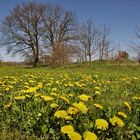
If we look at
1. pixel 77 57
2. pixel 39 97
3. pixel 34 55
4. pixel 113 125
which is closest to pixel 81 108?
pixel 113 125

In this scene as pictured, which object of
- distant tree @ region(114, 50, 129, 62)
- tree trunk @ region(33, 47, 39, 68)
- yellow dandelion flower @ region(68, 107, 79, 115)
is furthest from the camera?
tree trunk @ region(33, 47, 39, 68)

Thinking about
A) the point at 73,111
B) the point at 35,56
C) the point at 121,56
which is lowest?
the point at 73,111

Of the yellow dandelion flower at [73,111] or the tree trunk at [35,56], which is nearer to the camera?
the yellow dandelion flower at [73,111]

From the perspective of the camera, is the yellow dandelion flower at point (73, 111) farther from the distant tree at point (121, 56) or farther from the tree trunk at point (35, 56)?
the tree trunk at point (35, 56)

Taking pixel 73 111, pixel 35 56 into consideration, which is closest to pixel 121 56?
pixel 35 56

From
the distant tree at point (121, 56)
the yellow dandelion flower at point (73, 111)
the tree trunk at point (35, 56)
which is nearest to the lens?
the yellow dandelion flower at point (73, 111)

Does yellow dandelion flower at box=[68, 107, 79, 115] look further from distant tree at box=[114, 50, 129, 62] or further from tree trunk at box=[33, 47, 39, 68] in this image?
tree trunk at box=[33, 47, 39, 68]

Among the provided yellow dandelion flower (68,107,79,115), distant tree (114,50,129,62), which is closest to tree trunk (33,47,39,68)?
distant tree (114,50,129,62)

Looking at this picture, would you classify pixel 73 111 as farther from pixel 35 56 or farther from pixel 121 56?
pixel 35 56

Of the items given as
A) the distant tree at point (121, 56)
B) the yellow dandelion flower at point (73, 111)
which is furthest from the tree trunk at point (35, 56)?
the yellow dandelion flower at point (73, 111)

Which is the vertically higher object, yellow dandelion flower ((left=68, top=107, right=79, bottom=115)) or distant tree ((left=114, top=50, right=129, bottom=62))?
distant tree ((left=114, top=50, right=129, bottom=62))

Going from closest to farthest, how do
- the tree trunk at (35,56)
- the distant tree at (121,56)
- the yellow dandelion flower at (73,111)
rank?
the yellow dandelion flower at (73,111) < the distant tree at (121,56) < the tree trunk at (35,56)

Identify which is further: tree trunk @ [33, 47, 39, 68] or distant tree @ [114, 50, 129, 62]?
tree trunk @ [33, 47, 39, 68]

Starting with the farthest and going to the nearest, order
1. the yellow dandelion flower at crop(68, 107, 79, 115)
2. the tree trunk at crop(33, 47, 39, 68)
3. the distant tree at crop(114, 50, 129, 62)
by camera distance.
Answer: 1. the tree trunk at crop(33, 47, 39, 68)
2. the distant tree at crop(114, 50, 129, 62)
3. the yellow dandelion flower at crop(68, 107, 79, 115)
